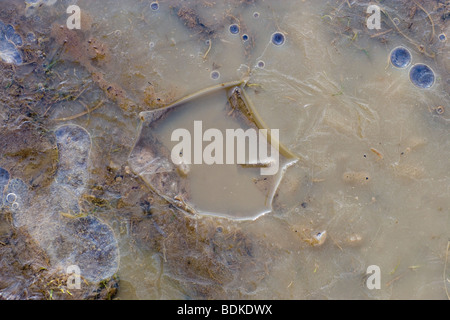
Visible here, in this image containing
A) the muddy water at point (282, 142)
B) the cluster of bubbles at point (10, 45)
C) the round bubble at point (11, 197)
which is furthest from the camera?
the cluster of bubbles at point (10, 45)

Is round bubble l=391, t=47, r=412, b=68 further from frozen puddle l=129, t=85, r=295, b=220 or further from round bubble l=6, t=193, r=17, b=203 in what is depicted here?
round bubble l=6, t=193, r=17, b=203

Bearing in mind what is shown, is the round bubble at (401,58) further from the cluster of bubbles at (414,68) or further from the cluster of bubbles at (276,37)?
the cluster of bubbles at (276,37)

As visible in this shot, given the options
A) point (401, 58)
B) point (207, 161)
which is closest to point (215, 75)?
point (207, 161)

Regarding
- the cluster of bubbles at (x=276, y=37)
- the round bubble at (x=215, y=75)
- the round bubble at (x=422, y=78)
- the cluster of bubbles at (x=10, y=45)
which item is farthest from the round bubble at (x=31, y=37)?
the round bubble at (x=422, y=78)

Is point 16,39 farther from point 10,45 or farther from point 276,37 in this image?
point 276,37

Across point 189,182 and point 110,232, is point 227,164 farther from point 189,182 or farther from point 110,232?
point 110,232

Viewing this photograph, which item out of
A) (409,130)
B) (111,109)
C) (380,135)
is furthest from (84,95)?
(409,130)
